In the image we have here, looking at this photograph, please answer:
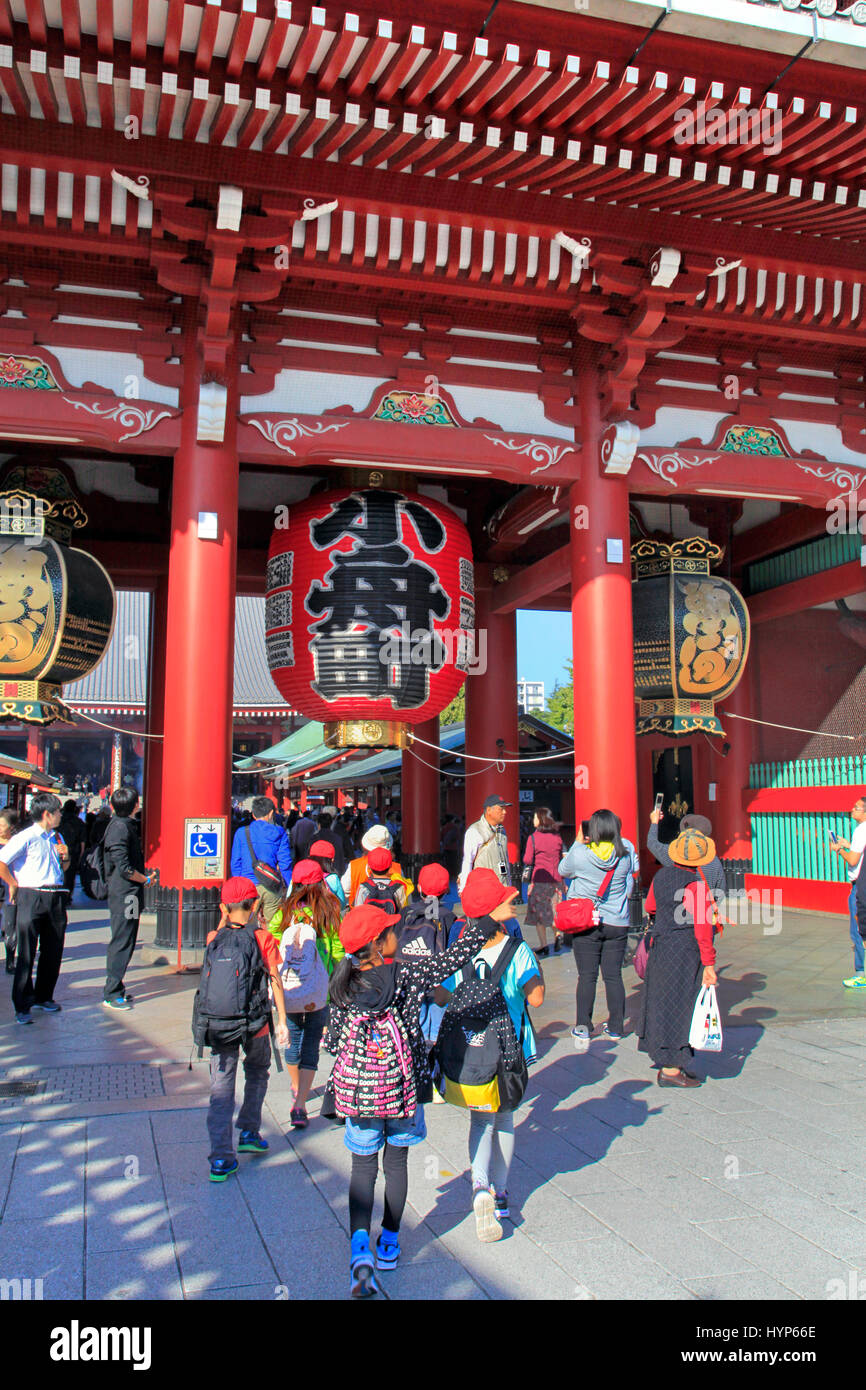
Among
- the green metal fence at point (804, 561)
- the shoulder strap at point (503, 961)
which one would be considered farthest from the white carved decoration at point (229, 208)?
the green metal fence at point (804, 561)

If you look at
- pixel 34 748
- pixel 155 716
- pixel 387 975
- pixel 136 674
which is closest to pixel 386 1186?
pixel 387 975

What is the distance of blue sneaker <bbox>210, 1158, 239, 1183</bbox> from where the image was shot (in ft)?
12.5

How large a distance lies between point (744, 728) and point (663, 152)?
8608 millimetres

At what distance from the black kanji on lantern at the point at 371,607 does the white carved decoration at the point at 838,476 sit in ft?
13.7

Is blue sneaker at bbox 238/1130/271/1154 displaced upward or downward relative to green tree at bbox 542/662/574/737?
downward

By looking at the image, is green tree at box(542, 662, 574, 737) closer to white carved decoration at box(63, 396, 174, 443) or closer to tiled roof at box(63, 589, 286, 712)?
tiled roof at box(63, 589, 286, 712)

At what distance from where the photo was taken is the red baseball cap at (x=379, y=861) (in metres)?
4.99

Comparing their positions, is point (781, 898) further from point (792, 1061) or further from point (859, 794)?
point (792, 1061)

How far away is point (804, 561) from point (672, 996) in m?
9.37

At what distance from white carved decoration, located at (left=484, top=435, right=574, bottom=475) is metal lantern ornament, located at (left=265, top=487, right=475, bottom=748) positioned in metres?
0.94

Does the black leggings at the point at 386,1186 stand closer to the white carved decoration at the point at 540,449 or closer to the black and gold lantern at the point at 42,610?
the black and gold lantern at the point at 42,610

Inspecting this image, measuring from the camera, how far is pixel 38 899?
21.7 feet

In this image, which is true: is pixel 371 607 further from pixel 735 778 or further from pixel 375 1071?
pixel 735 778

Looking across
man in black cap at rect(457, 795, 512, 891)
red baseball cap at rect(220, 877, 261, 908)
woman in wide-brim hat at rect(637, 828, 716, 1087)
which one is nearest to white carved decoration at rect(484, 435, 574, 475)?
man in black cap at rect(457, 795, 512, 891)
